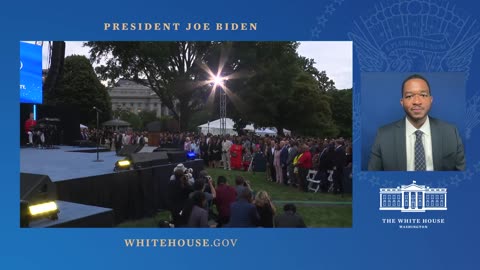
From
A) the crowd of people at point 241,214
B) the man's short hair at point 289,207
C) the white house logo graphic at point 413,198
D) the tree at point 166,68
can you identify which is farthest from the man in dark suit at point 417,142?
the tree at point 166,68

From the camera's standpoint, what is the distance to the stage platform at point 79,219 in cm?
452

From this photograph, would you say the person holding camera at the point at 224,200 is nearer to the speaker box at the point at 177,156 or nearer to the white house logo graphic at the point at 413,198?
the white house logo graphic at the point at 413,198

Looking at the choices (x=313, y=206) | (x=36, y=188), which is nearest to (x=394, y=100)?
(x=313, y=206)

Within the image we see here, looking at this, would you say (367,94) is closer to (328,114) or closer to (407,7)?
(328,114)

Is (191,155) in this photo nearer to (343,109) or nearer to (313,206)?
(313,206)

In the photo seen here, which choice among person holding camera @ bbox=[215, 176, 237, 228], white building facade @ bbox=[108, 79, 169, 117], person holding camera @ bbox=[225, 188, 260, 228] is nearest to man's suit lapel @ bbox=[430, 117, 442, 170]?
person holding camera @ bbox=[225, 188, 260, 228]

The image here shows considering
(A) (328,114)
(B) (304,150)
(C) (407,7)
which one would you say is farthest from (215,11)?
(B) (304,150)

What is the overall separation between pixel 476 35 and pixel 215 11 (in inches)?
120

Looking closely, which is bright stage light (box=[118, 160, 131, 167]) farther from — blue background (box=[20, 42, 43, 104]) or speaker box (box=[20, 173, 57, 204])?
speaker box (box=[20, 173, 57, 204])

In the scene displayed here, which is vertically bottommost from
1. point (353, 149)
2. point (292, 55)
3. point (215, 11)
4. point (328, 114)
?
point (353, 149)

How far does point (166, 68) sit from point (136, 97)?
560 mm

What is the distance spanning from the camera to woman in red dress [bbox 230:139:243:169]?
301 inches

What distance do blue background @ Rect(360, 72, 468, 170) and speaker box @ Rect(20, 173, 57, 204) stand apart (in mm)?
3635

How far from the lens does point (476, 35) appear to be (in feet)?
15.8
